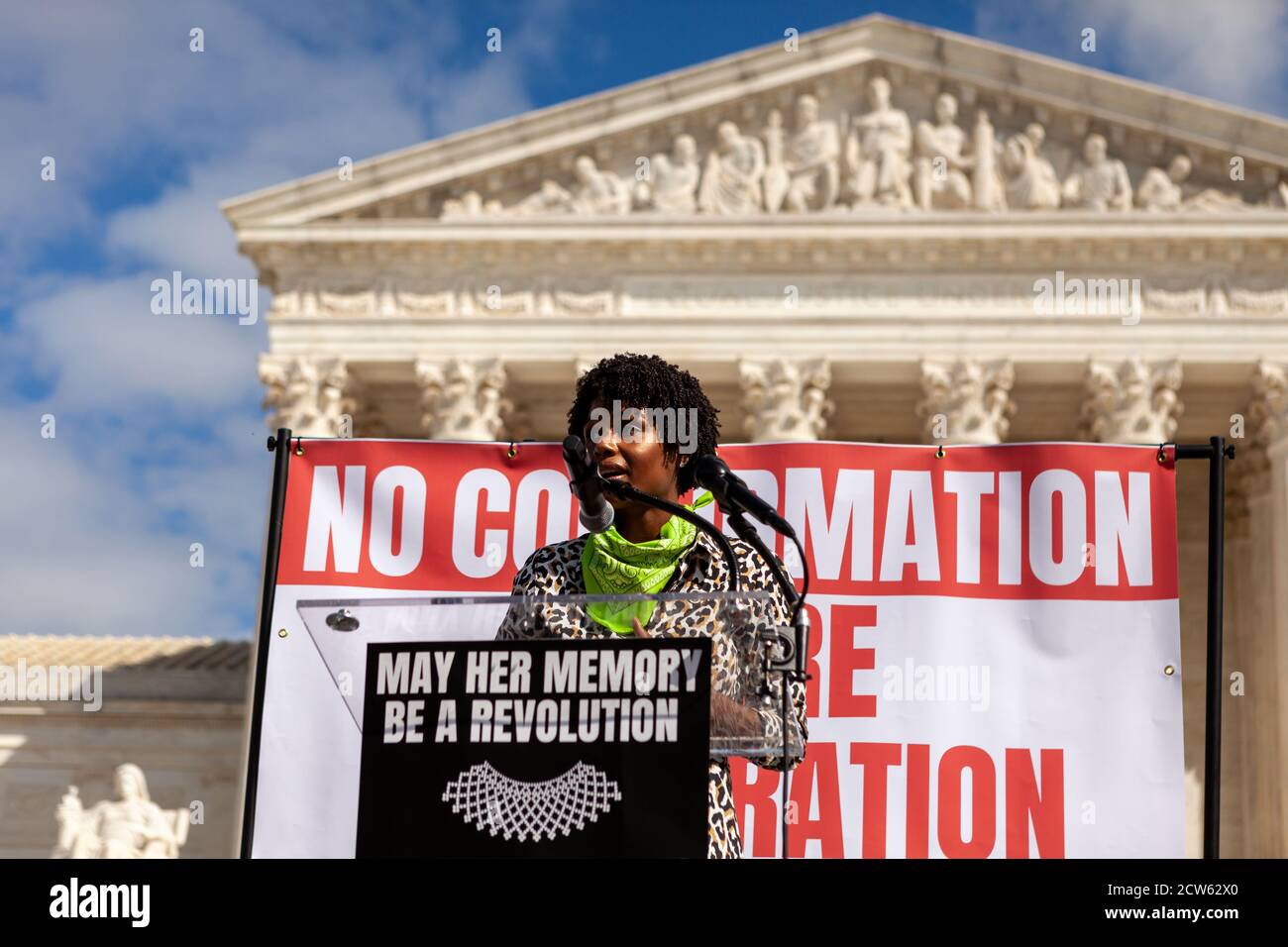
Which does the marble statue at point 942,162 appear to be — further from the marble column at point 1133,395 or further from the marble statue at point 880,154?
the marble column at point 1133,395

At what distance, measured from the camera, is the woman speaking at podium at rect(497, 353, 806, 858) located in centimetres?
543

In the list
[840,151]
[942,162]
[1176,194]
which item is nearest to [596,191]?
[840,151]

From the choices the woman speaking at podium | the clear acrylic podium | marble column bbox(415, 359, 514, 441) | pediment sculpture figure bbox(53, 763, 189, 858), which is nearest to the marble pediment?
marble column bbox(415, 359, 514, 441)

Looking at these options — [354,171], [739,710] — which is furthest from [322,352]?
[739,710]

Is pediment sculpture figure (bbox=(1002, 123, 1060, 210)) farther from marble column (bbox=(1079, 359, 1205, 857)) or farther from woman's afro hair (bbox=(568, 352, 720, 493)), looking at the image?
woman's afro hair (bbox=(568, 352, 720, 493))

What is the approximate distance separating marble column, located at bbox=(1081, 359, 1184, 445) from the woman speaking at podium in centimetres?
2496

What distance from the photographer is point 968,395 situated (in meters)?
30.4

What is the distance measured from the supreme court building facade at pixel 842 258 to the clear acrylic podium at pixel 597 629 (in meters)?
24.8

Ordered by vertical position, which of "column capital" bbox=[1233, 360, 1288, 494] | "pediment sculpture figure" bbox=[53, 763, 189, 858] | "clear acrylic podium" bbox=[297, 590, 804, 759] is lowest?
"pediment sculpture figure" bbox=[53, 763, 189, 858]

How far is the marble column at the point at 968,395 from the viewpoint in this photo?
30031mm

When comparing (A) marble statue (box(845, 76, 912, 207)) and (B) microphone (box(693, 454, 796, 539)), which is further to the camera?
(A) marble statue (box(845, 76, 912, 207))

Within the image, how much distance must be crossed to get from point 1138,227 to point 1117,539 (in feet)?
74.5

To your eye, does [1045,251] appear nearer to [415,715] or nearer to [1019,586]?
[1019,586]

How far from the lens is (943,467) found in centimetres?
938
